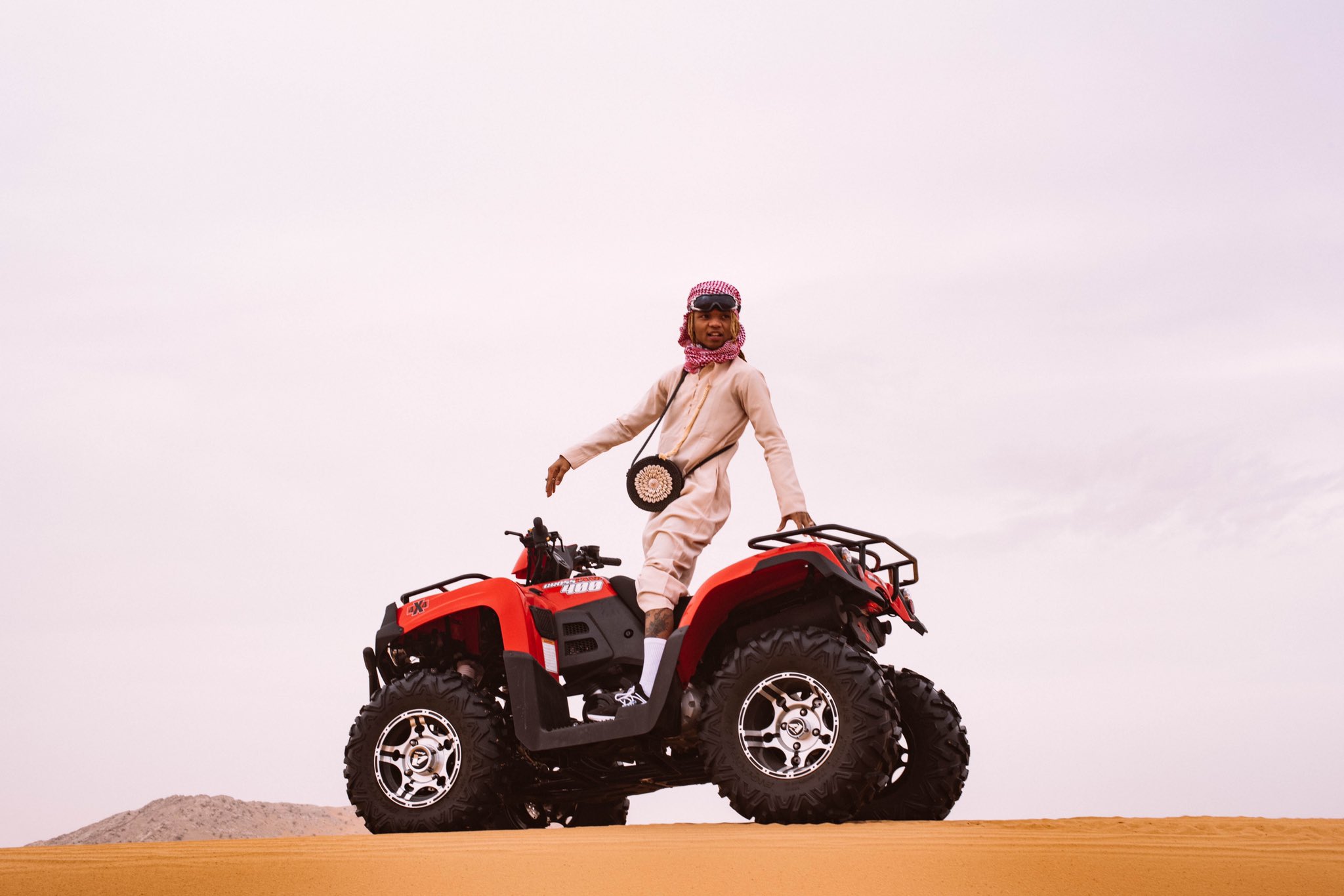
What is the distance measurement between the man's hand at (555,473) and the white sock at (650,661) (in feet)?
5.33

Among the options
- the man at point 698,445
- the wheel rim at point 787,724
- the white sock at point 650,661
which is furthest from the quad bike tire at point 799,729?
the man at point 698,445

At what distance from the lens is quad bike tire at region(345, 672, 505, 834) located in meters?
7.57

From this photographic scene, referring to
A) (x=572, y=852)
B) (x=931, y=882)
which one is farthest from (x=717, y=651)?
(x=931, y=882)

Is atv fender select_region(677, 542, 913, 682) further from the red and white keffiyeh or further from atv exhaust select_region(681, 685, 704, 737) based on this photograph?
the red and white keffiyeh

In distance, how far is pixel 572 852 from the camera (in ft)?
18.1

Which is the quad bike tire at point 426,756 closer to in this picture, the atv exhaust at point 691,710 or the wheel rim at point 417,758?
the wheel rim at point 417,758

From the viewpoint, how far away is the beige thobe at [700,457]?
751cm

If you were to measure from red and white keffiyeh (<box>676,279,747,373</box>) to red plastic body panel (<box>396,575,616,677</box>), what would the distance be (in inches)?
57.0

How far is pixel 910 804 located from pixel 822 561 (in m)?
1.70

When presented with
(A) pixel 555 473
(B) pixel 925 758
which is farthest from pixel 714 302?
(B) pixel 925 758

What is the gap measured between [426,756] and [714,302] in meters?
3.20

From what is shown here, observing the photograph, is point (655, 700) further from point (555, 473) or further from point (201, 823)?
point (201, 823)

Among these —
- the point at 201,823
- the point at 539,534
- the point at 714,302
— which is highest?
the point at 714,302

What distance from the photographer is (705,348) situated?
26.4 feet
